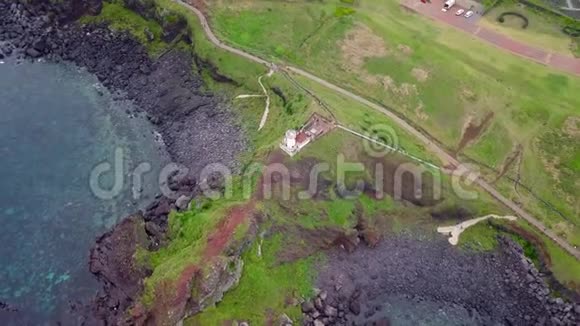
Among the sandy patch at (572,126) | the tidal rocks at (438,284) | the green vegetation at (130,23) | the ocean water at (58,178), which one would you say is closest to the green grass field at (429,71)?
the sandy patch at (572,126)

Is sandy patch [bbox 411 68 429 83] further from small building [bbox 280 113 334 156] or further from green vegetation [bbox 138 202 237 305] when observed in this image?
green vegetation [bbox 138 202 237 305]

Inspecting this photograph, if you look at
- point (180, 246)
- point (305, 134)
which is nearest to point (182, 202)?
point (180, 246)

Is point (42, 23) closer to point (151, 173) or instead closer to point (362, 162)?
point (151, 173)

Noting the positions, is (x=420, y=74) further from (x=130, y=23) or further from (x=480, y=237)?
(x=130, y=23)

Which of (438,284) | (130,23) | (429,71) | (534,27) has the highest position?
(534,27)

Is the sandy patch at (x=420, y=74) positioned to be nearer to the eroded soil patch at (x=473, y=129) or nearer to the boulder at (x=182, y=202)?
the eroded soil patch at (x=473, y=129)

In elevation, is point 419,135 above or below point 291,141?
below
